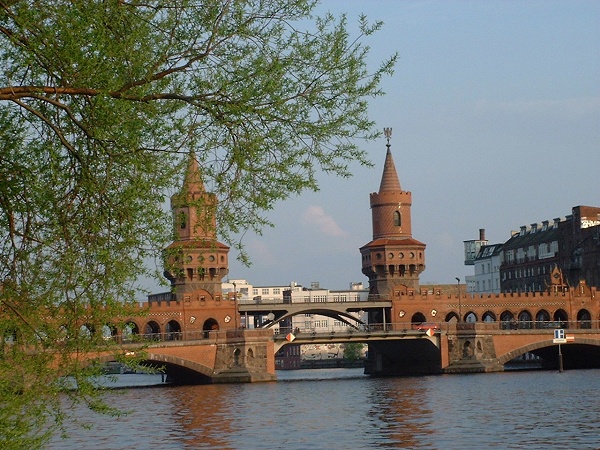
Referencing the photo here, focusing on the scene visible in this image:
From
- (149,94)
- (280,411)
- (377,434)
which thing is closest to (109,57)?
(149,94)

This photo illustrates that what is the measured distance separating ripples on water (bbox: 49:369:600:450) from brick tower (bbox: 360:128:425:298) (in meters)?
33.2

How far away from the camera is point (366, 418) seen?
49.5 m

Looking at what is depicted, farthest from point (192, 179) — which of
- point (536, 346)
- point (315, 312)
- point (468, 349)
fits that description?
point (315, 312)

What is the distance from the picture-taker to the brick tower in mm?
108438

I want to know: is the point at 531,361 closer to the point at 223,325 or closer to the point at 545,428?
the point at 223,325

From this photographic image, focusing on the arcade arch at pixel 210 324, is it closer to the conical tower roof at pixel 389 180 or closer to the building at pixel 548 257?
the conical tower roof at pixel 389 180

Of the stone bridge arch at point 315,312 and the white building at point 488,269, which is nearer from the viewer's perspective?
the stone bridge arch at point 315,312

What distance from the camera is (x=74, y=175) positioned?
16.6 metres

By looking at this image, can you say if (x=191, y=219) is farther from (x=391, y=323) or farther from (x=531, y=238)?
(x=531, y=238)

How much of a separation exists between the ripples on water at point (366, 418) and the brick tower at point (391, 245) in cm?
3319

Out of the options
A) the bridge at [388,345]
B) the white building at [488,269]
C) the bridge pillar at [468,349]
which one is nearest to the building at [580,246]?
the bridge at [388,345]

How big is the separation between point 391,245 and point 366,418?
5943cm

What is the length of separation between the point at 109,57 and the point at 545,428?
30359 mm

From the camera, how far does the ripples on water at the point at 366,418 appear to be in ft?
130
